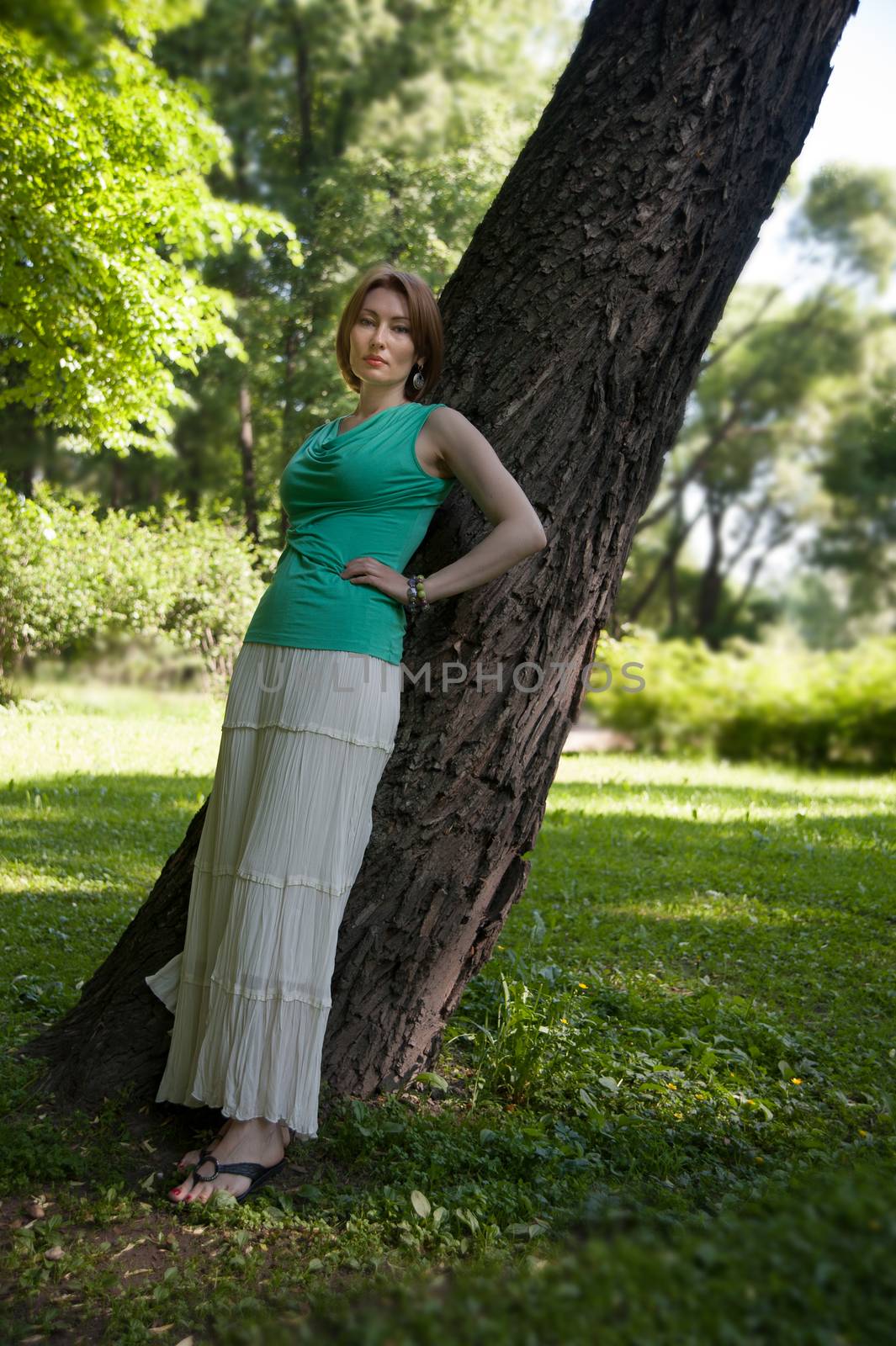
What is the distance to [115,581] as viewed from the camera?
13.6 metres

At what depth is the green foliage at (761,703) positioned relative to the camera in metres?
13.2

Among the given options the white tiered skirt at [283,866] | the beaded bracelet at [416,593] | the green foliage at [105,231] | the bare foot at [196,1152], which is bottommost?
the bare foot at [196,1152]

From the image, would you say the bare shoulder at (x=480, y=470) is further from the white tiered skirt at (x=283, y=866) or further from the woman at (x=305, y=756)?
the white tiered skirt at (x=283, y=866)

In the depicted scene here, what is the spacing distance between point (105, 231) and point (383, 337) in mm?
7511

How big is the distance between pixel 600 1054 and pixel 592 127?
105 inches

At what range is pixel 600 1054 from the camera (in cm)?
346

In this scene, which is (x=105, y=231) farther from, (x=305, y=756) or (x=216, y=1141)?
(x=216, y=1141)

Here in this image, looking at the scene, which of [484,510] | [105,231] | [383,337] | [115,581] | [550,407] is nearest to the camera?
[484,510]

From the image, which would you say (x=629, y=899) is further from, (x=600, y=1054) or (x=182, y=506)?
(x=182, y=506)

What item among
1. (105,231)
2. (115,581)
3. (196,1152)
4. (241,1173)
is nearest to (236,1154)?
(241,1173)

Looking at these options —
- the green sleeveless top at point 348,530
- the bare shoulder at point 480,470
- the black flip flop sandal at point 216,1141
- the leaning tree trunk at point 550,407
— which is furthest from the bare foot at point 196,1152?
the bare shoulder at point 480,470

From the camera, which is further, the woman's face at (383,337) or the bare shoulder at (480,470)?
the woman's face at (383,337)

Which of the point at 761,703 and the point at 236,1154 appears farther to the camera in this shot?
the point at 761,703

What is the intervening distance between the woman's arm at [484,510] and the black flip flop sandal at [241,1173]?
4.61 ft
